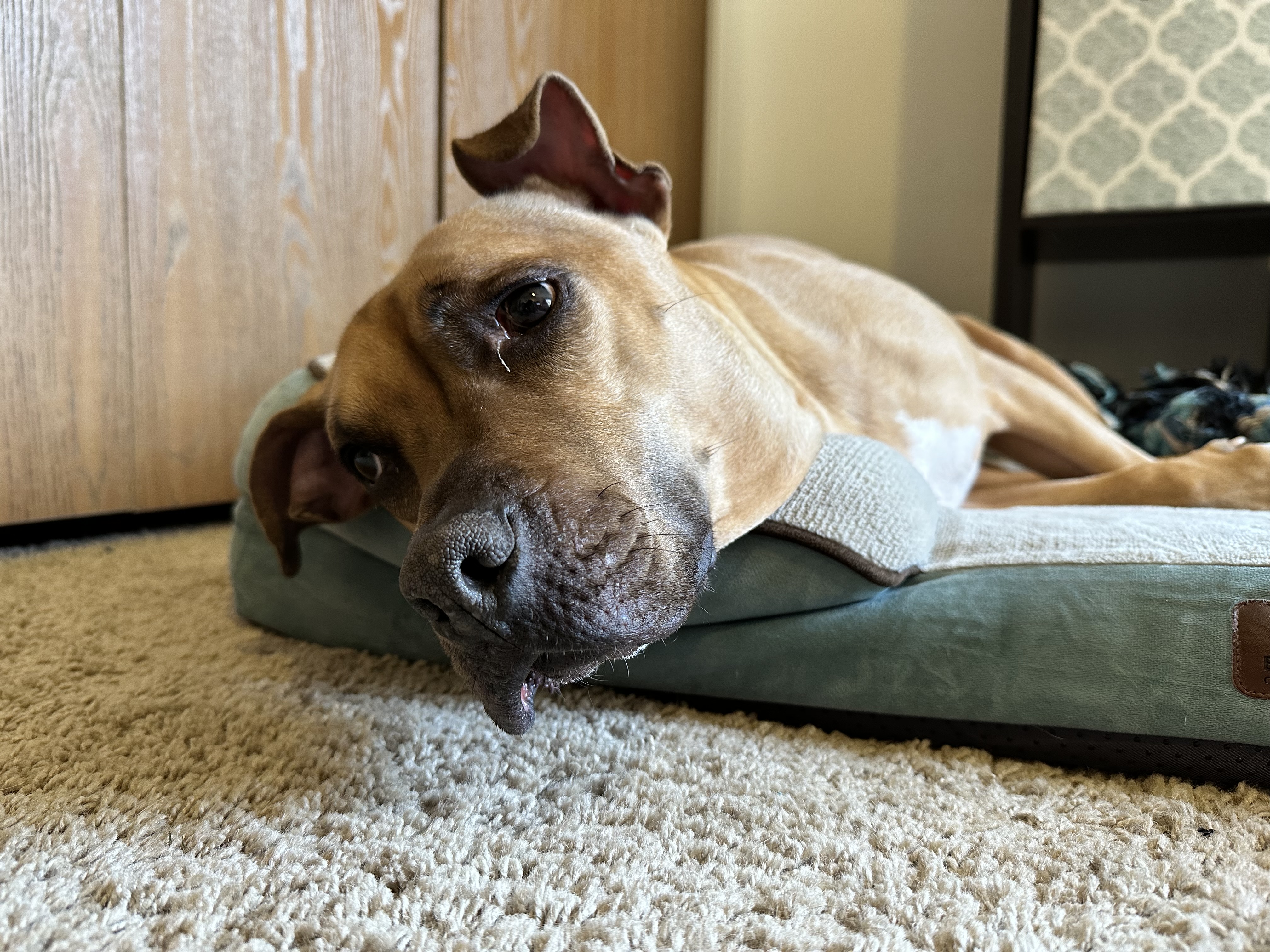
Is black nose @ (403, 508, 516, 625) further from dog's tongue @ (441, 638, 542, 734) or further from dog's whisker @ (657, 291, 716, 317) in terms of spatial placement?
dog's whisker @ (657, 291, 716, 317)

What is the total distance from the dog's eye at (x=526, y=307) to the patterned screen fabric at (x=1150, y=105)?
9.42 ft

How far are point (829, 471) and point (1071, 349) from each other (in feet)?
11.3

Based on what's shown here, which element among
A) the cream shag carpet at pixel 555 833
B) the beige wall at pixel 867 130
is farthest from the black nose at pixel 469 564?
the beige wall at pixel 867 130

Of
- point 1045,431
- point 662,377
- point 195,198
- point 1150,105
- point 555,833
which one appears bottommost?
point 555,833

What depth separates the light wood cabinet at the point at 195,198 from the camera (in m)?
2.63

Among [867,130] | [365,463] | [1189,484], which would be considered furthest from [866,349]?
[867,130]

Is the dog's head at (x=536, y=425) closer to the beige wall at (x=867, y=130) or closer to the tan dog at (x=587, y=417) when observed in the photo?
the tan dog at (x=587, y=417)

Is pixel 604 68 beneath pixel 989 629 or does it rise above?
above

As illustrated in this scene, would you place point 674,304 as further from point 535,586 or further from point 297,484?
point 297,484

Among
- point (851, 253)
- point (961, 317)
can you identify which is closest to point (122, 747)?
point (961, 317)

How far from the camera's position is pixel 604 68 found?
4203mm

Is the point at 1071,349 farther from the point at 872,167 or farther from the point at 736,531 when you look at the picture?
the point at 736,531

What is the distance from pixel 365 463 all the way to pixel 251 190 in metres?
1.90

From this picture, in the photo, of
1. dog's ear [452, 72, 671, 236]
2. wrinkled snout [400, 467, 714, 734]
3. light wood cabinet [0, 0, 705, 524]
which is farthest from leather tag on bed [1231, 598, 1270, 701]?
light wood cabinet [0, 0, 705, 524]
